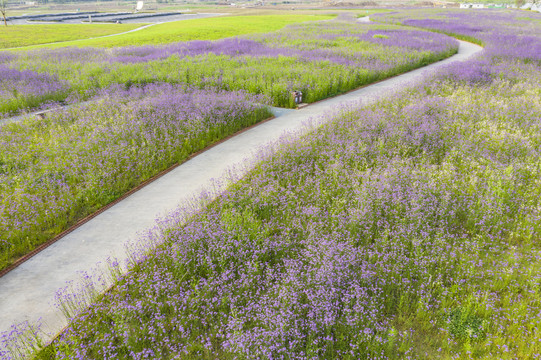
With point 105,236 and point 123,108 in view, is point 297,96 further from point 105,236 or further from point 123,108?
point 105,236

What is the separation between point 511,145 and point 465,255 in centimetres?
539

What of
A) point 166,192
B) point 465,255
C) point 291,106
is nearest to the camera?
point 465,255

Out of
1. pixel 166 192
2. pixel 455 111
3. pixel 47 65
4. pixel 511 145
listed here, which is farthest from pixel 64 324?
pixel 47 65

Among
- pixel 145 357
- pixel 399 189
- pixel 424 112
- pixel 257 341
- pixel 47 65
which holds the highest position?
pixel 47 65

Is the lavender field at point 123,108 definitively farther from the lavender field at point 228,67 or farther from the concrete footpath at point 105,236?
the concrete footpath at point 105,236

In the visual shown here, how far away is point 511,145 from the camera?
29.3 feet

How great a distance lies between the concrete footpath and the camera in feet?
15.2

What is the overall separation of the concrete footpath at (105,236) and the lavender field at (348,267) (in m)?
0.76

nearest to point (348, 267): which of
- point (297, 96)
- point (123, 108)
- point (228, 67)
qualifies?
point (297, 96)

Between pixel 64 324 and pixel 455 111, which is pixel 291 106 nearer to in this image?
pixel 455 111

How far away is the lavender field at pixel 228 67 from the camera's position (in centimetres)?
1486

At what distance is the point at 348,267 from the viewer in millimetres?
5098

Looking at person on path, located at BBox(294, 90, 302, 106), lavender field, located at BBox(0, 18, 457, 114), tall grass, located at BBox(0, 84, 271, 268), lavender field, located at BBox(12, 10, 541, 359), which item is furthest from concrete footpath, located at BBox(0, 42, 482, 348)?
lavender field, located at BBox(0, 18, 457, 114)

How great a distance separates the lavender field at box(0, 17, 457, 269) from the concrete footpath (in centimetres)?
50
